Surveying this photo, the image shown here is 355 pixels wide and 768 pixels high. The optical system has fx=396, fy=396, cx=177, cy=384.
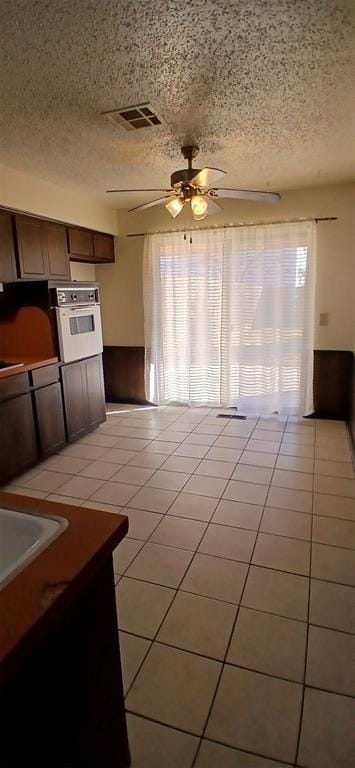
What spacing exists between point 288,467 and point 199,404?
183 centimetres

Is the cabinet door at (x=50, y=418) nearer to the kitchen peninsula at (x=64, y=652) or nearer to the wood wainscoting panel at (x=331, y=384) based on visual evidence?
the kitchen peninsula at (x=64, y=652)

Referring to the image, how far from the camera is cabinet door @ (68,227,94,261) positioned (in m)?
4.10

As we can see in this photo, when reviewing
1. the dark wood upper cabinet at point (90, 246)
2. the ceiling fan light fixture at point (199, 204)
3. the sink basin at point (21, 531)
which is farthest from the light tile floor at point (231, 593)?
the dark wood upper cabinet at point (90, 246)

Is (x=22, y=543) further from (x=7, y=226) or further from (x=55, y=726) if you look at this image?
(x=7, y=226)

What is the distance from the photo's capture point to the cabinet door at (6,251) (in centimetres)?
318

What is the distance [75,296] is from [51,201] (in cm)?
91

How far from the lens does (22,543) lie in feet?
3.45

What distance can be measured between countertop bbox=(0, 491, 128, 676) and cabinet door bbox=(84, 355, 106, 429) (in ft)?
10.1

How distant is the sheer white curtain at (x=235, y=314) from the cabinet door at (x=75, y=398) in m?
1.21

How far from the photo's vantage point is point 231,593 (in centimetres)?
197

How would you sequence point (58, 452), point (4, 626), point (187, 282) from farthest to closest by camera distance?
point (187, 282) → point (58, 452) → point (4, 626)

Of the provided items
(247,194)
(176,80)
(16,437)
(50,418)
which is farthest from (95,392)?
(176,80)

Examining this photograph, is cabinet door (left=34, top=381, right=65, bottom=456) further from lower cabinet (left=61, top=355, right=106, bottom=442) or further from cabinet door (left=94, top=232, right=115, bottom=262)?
cabinet door (left=94, top=232, right=115, bottom=262)

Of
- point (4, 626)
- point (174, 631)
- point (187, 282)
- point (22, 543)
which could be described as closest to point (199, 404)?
point (187, 282)
